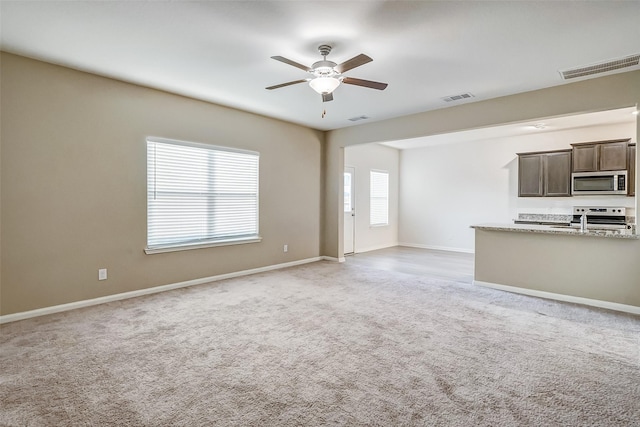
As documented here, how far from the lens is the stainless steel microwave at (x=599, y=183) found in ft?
19.2

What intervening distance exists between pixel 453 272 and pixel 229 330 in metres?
4.14

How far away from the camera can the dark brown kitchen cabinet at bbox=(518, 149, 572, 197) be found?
21.2 ft

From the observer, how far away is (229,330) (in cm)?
309

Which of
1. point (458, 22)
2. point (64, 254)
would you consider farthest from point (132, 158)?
point (458, 22)

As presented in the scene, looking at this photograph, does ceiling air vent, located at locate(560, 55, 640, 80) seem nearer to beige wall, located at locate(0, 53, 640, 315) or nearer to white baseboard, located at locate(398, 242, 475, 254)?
beige wall, located at locate(0, 53, 640, 315)

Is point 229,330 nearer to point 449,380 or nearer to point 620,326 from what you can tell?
point 449,380

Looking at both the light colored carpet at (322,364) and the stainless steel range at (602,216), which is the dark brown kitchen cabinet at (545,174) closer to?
the stainless steel range at (602,216)

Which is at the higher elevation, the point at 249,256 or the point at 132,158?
the point at 132,158

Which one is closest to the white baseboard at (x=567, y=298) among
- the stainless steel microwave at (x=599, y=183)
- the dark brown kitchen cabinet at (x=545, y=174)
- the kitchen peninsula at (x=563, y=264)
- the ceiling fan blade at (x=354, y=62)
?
the kitchen peninsula at (x=563, y=264)

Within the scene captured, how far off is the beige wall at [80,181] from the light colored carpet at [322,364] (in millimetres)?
426

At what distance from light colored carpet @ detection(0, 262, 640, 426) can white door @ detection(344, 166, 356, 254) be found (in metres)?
3.64

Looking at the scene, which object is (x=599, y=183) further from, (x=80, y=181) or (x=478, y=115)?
(x=80, y=181)

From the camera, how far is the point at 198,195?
189 inches

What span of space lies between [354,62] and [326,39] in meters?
0.47
